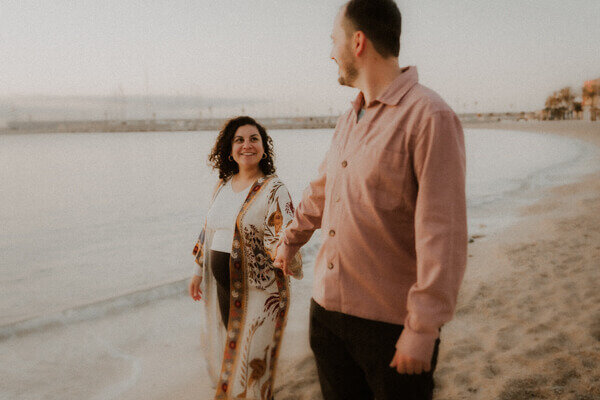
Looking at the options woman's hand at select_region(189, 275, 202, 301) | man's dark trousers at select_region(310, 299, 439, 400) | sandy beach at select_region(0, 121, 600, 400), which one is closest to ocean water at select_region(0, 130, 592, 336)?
sandy beach at select_region(0, 121, 600, 400)

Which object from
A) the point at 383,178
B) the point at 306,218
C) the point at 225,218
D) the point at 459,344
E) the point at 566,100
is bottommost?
the point at 459,344

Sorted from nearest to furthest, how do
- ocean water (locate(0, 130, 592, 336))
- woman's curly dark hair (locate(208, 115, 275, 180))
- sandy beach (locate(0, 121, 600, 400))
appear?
sandy beach (locate(0, 121, 600, 400)) < woman's curly dark hair (locate(208, 115, 275, 180)) < ocean water (locate(0, 130, 592, 336))

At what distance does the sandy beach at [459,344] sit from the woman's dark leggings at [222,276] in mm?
846

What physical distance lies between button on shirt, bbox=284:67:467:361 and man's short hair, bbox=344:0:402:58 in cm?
11

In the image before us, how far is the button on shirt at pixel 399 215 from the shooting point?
1.25 meters

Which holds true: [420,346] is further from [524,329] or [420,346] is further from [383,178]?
[524,329]

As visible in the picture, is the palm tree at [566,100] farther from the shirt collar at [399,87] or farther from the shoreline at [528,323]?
the shirt collar at [399,87]

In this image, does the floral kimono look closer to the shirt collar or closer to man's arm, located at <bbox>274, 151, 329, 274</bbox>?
man's arm, located at <bbox>274, 151, 329, 274</bbox>

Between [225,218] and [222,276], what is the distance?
39 cm

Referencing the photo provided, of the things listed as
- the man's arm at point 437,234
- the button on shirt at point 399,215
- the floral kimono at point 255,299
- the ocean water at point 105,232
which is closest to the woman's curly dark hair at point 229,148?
the floral kimono at point 255,299

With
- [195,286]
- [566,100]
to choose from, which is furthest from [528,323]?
[566,100]

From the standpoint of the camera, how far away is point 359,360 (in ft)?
4.99

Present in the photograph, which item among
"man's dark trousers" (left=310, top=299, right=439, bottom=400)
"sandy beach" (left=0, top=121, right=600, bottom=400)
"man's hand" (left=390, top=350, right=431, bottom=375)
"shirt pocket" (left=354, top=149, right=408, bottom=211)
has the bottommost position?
"sandy beach" (left=0, top=121, right=600, bottom=400)

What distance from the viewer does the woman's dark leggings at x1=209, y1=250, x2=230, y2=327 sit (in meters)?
2.91
